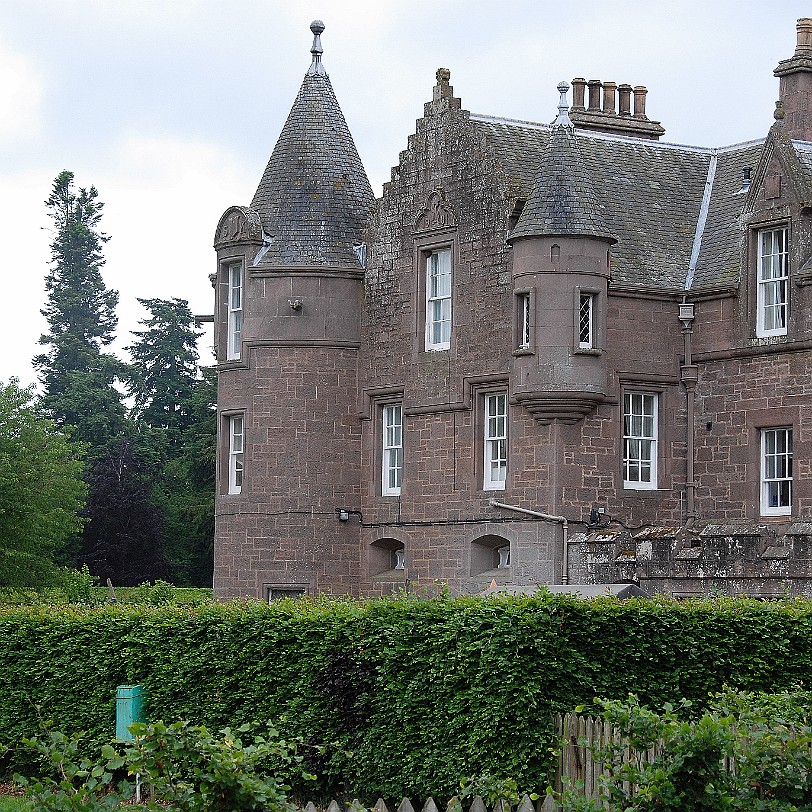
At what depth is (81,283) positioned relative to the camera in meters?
88.8

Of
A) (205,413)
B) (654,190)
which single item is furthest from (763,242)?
(205,413)

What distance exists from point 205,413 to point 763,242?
4201 cm

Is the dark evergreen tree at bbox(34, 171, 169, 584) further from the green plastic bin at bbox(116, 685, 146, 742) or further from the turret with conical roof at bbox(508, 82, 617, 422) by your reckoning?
the green plastic bin at bbox(116, 685, 146, 742)

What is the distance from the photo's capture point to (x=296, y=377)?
121 ft

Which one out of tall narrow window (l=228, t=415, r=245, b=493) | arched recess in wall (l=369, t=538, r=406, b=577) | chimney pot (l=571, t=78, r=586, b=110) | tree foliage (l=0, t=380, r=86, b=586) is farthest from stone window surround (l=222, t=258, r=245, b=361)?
tree foliage (l=0, t=380, r=86, b=586)

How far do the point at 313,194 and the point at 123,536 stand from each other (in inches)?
1148

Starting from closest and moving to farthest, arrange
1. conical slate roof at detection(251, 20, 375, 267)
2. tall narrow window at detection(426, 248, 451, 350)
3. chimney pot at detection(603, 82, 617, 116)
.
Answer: tall narrow window at detection(426, 248, 451, 350), conical slate roof at detection(251, 20, 375, 267), chimney pot at detection(603, 82, 617, 116)

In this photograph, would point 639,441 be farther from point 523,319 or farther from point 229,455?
point 229,455

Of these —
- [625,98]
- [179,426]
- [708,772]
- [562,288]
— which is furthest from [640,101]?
[179,426]

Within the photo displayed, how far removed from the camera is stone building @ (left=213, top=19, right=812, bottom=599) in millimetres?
31906

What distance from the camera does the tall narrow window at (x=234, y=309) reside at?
124 ft

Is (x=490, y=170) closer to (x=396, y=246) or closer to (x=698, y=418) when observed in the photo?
(x=396, y=246)

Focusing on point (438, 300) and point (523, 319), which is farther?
point (438, 300)

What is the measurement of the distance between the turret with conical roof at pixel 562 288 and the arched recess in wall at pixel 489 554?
9.36 feet
